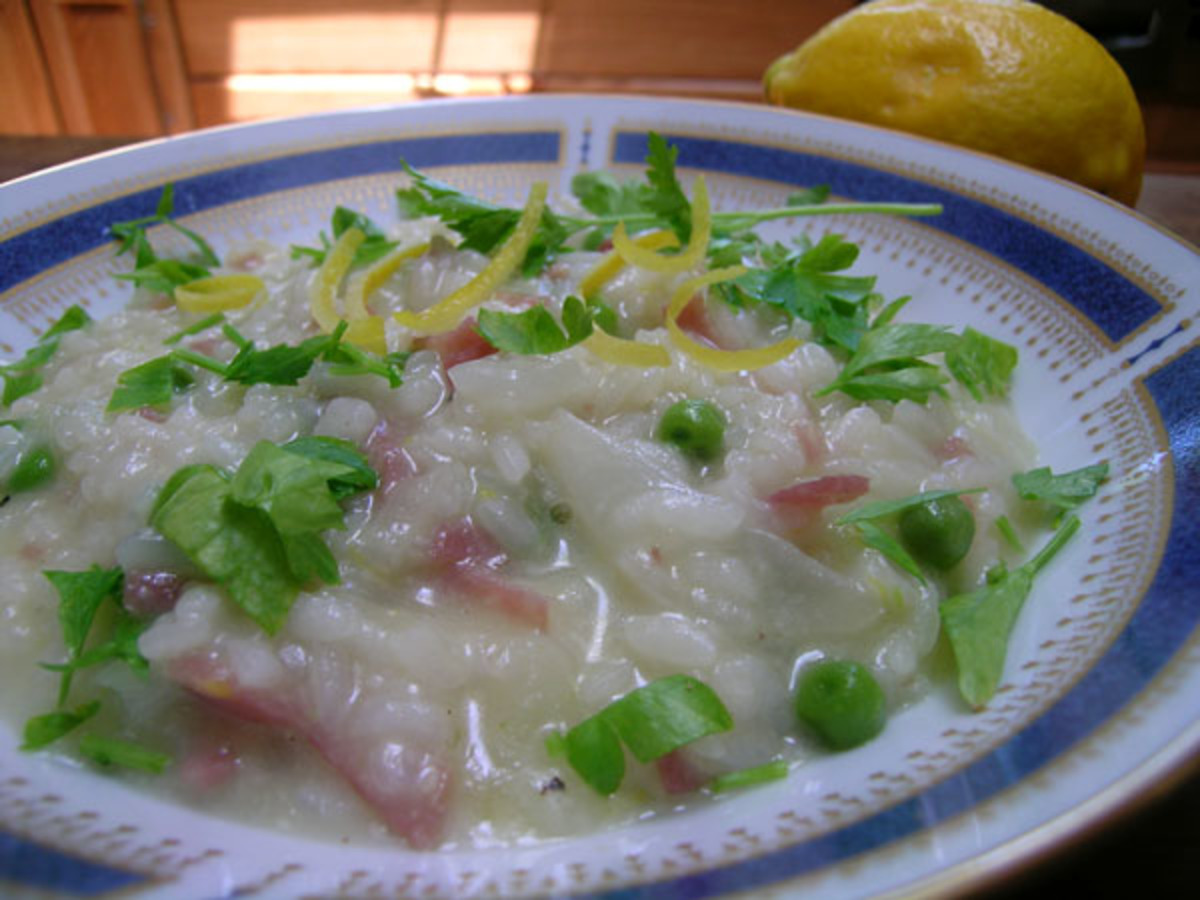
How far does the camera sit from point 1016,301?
2.72 m

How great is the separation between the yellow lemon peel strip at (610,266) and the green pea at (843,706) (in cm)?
114

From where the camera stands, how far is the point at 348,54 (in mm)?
9000

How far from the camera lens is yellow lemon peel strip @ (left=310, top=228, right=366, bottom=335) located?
224 cm

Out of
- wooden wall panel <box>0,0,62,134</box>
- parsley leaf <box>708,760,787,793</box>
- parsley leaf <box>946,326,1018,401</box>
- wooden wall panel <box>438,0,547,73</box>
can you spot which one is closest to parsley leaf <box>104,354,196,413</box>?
parsley leaf <box>708,760,787,793</box>

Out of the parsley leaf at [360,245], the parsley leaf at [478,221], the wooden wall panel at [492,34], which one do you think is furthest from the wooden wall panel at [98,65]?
the parsley leaf at [478,221]

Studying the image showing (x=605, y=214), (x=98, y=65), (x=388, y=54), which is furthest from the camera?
(x=388, y=54)

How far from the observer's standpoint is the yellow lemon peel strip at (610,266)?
239 centimetres

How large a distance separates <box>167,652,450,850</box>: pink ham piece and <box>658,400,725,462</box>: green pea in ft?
2.76

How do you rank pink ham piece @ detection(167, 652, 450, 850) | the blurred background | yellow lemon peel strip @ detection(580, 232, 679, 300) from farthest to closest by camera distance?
1. the blurred background
2. yellow lemon peel strip @ detection(580, 232, 679, 300)
3. pink ham piece @ detection(167, 652, 450, 850)

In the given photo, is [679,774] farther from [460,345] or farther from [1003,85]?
[1003,85]

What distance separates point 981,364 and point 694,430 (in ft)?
3.32

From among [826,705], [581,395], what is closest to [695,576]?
[826,705]

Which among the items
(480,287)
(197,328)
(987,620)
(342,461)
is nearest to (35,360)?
(197,328)

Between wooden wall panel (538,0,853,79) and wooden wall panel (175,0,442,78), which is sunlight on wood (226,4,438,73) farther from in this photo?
wooden wall panel (538,0,853,79)
